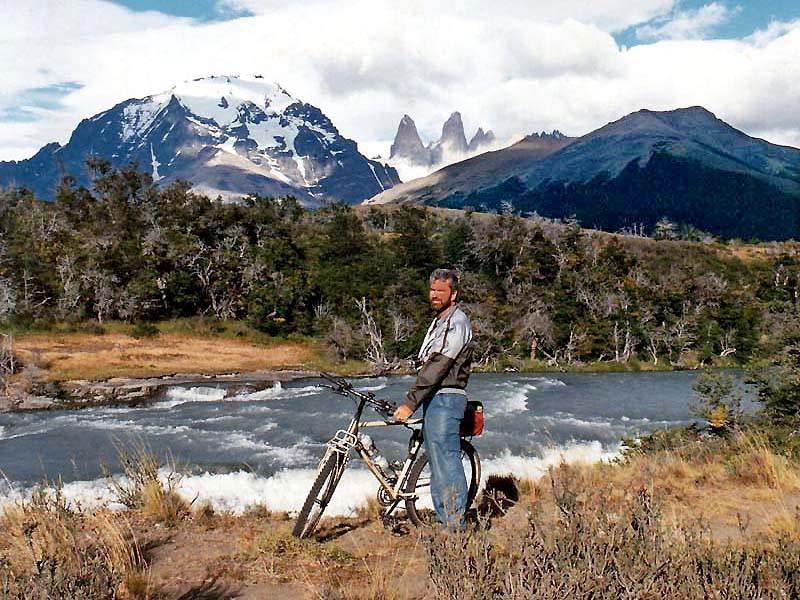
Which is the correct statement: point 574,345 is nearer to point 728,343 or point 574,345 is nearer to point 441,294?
point 728,343

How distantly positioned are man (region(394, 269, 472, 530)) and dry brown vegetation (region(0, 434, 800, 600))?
0.54m

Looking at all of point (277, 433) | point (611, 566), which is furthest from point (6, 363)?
point (611, 566)

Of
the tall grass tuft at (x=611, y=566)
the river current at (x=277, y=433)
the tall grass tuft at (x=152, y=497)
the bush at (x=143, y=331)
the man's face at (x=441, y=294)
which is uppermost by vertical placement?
the man's face at (x=441, y=294)

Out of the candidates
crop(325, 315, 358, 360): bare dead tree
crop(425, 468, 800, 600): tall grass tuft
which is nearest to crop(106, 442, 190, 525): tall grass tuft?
crop(425, 468, 800, 600): tall grass tuft

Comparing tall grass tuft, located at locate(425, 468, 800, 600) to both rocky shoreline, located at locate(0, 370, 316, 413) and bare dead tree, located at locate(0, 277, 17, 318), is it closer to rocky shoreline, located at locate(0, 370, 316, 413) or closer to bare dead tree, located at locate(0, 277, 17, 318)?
rocky shoreline, located at locate(0, 370, 316, 413)

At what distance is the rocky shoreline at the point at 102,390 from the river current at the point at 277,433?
1070mm

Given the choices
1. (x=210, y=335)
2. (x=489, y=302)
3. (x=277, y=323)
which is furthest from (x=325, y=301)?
(x=489, y=302)

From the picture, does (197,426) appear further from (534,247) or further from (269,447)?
(534,247)

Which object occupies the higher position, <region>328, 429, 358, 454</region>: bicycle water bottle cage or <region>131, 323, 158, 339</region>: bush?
<region>328, 429, 358, 454</region>: bicycle water bottle cage

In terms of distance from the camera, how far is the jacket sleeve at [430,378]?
5.22 meters

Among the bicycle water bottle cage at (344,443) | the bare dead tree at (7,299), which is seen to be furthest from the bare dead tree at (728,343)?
the bare dead tree at (7,299)

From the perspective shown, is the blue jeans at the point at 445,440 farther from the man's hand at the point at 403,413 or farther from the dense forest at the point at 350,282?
the dense forest at the point at 350,282

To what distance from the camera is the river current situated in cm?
1334

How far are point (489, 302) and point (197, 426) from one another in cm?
2945
